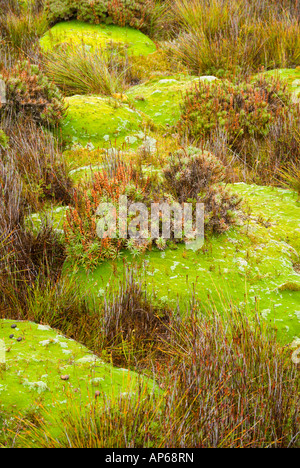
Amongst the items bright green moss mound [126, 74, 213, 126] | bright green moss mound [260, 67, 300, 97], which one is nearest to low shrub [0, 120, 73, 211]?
bright green moss mound [126, 74, 213, 126]

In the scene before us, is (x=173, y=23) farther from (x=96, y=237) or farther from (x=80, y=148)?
(x=96, y=237)

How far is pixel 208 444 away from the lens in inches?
80.0

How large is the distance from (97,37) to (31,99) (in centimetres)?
440

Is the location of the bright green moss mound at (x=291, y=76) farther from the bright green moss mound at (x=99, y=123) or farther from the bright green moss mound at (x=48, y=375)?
the bright green moss mound at (x=48, y=375)

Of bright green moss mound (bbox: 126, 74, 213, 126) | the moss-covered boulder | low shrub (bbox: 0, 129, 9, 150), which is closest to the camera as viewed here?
low shrub (bbox: 0, 129, 9, 150)

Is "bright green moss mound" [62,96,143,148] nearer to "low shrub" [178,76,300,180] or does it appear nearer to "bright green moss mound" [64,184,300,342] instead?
"low shrub" [178,76,300,180]

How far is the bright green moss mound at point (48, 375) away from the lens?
2.26 metres

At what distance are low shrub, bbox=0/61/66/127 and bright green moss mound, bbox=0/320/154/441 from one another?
3.60 m

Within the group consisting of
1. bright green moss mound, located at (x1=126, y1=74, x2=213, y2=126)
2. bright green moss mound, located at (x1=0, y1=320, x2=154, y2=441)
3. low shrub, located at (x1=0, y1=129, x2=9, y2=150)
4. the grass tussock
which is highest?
the grass tussock

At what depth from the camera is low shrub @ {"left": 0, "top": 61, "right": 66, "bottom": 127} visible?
571 cm

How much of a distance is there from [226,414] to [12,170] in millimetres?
3093

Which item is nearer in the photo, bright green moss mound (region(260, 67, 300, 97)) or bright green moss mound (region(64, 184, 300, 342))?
bright green moss mound (region(64, 184, 300, 342))

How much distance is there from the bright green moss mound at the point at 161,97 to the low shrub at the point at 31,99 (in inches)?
64.0

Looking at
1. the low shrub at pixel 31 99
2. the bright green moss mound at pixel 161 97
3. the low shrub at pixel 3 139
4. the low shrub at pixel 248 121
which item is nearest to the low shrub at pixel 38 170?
the low shrub at pixel 3 139
